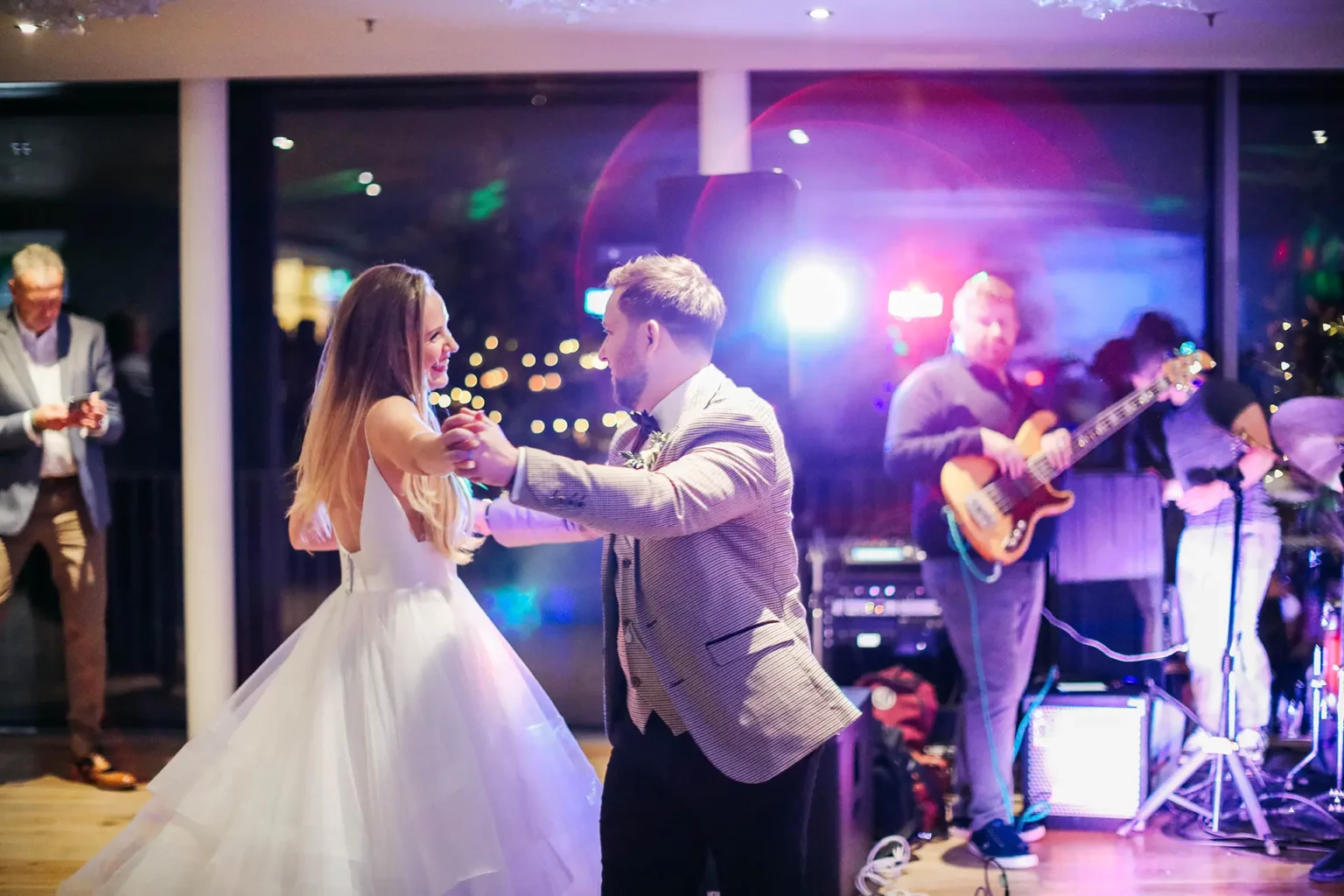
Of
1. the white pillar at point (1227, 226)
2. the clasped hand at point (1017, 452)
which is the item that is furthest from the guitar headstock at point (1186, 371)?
the clasped hand at point (1017, 452)

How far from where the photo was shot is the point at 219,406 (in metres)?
4.50

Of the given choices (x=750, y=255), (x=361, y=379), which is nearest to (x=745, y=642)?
(x=361, y=379)

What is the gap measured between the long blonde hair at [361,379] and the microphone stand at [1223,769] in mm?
2816

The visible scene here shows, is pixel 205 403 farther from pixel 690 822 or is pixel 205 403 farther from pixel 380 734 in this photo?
pixel 690 822

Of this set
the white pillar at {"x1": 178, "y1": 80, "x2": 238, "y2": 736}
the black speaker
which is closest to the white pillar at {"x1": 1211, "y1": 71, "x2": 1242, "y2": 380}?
the black speaker

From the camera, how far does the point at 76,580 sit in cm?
435

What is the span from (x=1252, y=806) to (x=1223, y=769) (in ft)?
0.76

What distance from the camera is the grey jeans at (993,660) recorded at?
371 centimetres

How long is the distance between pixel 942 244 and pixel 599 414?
1.65m

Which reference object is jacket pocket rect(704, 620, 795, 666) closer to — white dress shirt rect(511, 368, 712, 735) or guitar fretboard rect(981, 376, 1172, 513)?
white dress shirt rect(511, 368, 712, 735)

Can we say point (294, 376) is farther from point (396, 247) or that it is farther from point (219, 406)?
point (396, 247)

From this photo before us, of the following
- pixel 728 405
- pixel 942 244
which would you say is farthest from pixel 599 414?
pixel 728 405

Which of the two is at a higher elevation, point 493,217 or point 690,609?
point 493,217

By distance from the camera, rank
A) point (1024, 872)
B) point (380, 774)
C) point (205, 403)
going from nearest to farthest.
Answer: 1. point (380, 774)
2. point (1024, 872)
3. point (205, 403)
